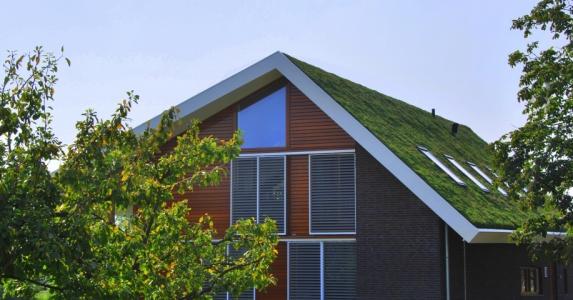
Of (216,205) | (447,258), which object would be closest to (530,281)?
(447,258)

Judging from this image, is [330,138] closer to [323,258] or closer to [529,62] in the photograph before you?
[323,258]

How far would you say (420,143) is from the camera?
21703mm

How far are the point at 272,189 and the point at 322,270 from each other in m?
2.18

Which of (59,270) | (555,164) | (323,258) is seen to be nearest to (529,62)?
(555,164)

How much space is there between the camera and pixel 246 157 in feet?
65.4

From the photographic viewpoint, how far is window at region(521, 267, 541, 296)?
2417cm

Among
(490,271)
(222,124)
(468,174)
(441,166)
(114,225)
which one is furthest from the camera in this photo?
(468,174)

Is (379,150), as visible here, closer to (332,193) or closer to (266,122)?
(332,193)

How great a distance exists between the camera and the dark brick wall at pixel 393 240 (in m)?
17.8

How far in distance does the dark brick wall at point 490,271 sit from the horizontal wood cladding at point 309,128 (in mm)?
3165

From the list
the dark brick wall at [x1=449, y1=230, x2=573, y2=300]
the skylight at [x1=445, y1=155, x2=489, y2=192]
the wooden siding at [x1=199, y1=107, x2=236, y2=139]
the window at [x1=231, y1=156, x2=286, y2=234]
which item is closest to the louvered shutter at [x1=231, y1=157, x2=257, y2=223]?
the window at [x1=231, y1=156, x2=286, y2=234]

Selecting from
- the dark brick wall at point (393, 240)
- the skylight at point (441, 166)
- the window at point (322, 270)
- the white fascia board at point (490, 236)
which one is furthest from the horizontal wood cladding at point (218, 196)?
the white fascia board at point (490, 236)

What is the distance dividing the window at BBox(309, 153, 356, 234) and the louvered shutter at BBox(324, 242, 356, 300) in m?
0.36

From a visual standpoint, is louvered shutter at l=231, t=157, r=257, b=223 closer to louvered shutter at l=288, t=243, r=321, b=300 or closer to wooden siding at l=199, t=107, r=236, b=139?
wooden siding at l=199, t=107, r=236, b=139
